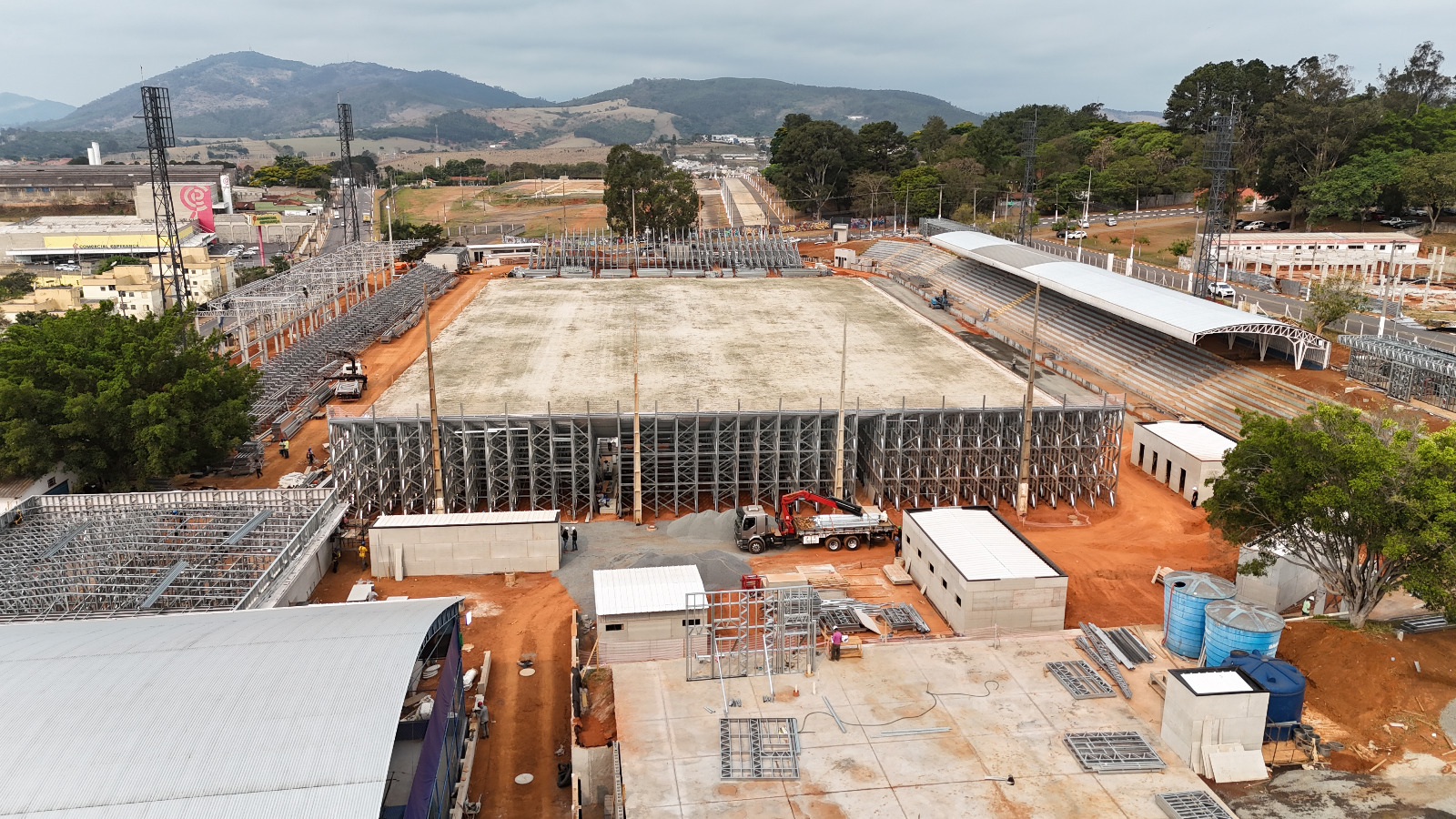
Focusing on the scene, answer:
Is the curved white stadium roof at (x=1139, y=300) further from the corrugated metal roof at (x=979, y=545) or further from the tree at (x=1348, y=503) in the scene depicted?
the corrugated metal roof at (x=979, y=545)

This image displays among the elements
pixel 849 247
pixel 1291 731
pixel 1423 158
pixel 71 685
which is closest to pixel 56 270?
pixel 849 247

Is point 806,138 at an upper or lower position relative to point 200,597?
upper

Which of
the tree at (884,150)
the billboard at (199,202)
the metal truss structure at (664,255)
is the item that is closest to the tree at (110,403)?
the billboard at (199,202)

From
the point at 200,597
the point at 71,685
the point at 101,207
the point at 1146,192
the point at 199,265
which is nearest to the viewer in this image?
the point at 71,685

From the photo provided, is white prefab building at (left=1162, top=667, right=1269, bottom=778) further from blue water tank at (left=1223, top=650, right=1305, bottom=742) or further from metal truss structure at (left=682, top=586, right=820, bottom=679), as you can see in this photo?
metal truss structure at (left=682, top=586, right=820, bottom=679)

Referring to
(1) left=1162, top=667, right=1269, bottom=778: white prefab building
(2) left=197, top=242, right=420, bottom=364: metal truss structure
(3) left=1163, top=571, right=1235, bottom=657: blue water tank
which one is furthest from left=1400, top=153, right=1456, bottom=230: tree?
(2) left=197, top=242, right=420, bottom=364: metal truss structure

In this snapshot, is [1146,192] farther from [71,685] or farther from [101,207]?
[101,207]

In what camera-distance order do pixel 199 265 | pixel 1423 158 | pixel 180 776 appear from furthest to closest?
pixel 199 265 < pixel 1423 158 < pixel 180 776

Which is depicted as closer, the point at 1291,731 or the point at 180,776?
the point at 180,776
